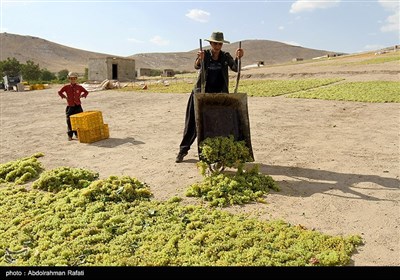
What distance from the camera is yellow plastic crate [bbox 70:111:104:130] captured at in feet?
33.9

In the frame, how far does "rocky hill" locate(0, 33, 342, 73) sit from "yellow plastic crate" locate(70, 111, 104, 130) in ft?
335

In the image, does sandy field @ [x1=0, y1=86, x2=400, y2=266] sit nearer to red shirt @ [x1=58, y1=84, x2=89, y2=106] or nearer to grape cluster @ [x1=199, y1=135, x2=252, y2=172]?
grape cluster @ [x1=199, y1=135, x2=252, y2=172]

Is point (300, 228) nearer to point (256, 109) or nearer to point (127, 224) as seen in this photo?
point (127, 224)

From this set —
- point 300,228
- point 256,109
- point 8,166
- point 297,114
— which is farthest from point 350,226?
point 256,109

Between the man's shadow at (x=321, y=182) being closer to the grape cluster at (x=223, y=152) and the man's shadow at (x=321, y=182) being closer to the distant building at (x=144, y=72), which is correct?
the grape cluster at (x=223, y=152)

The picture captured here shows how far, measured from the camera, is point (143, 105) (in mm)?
19078

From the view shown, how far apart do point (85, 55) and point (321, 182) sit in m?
147

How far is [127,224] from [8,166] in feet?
14.2

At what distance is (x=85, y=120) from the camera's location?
1029cm

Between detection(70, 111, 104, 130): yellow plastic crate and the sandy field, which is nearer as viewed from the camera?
the sandy field

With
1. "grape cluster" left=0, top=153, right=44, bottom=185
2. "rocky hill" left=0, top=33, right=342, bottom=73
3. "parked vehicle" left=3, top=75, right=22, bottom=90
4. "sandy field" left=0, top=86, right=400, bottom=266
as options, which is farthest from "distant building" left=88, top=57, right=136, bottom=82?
"rocky hill" left=0, top=33, right=342, bottom=73

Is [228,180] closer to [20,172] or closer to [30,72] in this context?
[20,172]

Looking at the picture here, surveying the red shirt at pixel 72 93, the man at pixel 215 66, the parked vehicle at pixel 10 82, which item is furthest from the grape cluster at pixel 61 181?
the parked vehicle at pixel 10 82

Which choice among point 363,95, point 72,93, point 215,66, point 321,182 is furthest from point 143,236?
point 363,95
